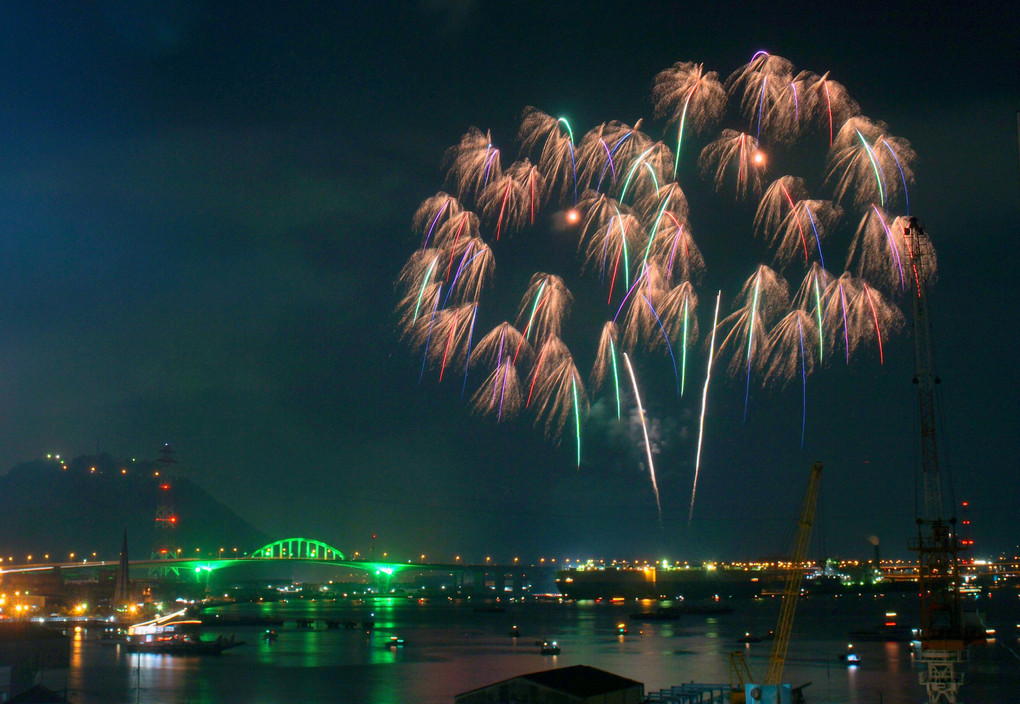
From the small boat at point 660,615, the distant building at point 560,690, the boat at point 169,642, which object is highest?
the distant building at point 560,690

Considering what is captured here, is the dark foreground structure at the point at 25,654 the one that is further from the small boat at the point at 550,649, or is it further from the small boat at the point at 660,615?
the small boat at the point at 660,615

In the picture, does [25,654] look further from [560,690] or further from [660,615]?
[660,615]

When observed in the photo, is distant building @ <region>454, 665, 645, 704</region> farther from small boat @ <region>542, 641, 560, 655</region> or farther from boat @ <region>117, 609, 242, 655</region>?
boat @ <region>117, 609, 242, 655</region>

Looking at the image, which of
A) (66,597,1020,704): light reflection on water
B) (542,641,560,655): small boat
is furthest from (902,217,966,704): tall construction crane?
(542,641,560,655): small boat

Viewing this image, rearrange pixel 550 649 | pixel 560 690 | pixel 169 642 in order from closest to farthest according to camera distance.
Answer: pixel 560 690
pixel 550 649
pixel 169 642

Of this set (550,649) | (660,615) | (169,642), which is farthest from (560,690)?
(660,615)

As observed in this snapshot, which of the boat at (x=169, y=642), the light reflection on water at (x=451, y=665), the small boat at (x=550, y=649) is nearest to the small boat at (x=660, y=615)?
the light reflection on water at (x=451, y=665)
